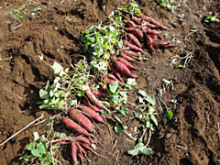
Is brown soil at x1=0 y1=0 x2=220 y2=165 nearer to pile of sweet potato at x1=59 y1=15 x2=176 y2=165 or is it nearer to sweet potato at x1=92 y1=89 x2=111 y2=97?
pile of sweet potato at x1=59 y1=15 x2=176 y2=165

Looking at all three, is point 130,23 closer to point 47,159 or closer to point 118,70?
point 118,70

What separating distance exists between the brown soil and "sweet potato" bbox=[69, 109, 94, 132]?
16 cm

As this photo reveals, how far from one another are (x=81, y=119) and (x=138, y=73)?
131cm

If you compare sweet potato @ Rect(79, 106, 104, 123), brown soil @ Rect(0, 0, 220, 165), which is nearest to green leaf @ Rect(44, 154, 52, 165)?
brown soil @ Rect(0, 0, 220, 165)

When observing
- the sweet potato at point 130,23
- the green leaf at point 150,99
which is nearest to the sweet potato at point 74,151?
the green leaf at point 150,99

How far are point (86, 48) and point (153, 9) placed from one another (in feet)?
6.27

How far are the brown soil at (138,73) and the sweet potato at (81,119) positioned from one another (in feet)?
0.53

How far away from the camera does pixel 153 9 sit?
401 cm

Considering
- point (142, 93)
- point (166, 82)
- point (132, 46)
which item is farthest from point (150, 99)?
point (132, 46)

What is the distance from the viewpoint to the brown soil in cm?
249

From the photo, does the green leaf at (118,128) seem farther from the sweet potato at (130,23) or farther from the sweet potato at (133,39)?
the sweet potato at (130,23)

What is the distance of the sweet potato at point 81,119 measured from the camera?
102 inches

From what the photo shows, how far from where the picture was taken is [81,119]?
8.51ft

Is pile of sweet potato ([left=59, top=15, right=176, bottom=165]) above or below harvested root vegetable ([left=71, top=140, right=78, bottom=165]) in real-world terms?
above
